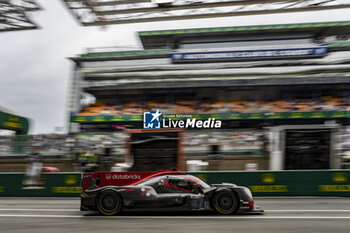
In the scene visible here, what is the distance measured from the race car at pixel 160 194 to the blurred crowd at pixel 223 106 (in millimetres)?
21087

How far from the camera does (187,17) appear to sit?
1430 cm

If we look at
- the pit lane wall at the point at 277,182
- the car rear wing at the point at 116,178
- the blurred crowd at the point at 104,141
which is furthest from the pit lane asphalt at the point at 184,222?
the blurred crowd at the point at 104,141

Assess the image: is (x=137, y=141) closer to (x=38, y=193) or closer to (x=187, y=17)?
(x=38, y=193)

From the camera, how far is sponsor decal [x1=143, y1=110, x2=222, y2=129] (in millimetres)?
28562

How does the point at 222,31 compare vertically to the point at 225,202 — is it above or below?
above

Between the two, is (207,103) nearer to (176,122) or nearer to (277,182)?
(176,122)

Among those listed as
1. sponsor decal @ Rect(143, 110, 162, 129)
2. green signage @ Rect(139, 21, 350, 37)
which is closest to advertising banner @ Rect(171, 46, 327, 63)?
green signage @ Rect(139, 21, 350, 37)

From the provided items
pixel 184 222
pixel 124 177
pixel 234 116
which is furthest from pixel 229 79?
pixel 184 222

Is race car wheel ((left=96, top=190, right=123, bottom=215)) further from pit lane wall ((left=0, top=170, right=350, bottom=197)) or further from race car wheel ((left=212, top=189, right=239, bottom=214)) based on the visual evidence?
pit lane wall ((left=0, top=170, right=350, bottom=197))

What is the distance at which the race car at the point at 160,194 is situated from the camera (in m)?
8.40

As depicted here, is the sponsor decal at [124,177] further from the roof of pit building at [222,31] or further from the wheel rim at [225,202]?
the roof of pit building at [222,31]

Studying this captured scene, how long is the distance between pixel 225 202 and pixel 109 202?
268 cm

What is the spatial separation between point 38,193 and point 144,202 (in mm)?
8583

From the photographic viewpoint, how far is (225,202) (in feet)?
27.6
